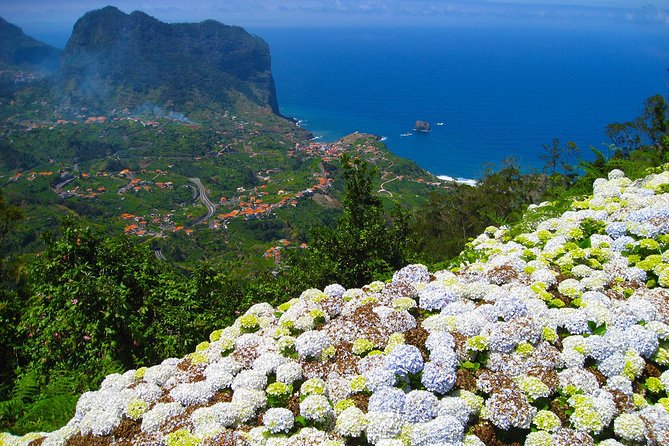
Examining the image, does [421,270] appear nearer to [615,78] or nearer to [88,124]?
[88,124]

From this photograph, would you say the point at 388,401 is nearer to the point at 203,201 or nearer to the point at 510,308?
the point at 510,308

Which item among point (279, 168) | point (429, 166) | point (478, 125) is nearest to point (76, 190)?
point (279, 168)

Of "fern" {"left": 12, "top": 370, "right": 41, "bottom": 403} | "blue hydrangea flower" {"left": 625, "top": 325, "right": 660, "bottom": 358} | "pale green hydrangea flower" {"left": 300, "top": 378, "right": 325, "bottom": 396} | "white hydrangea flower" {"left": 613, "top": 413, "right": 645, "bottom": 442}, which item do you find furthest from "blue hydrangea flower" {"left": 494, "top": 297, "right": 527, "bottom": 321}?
"fern" {"left": 12, "top": 370, "right": 41, "bottom": 403}

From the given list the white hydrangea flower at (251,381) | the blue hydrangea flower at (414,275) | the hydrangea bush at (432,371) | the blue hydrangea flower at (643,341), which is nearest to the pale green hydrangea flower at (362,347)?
the hydrangea bush at (432,371)

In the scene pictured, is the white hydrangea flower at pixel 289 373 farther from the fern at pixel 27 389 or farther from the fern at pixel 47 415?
the fern at pixel 27 389

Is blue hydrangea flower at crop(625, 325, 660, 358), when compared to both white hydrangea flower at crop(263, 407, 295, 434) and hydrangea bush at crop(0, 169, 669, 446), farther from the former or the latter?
white hydrangea flower at crop(263, 407, 295, 434)
